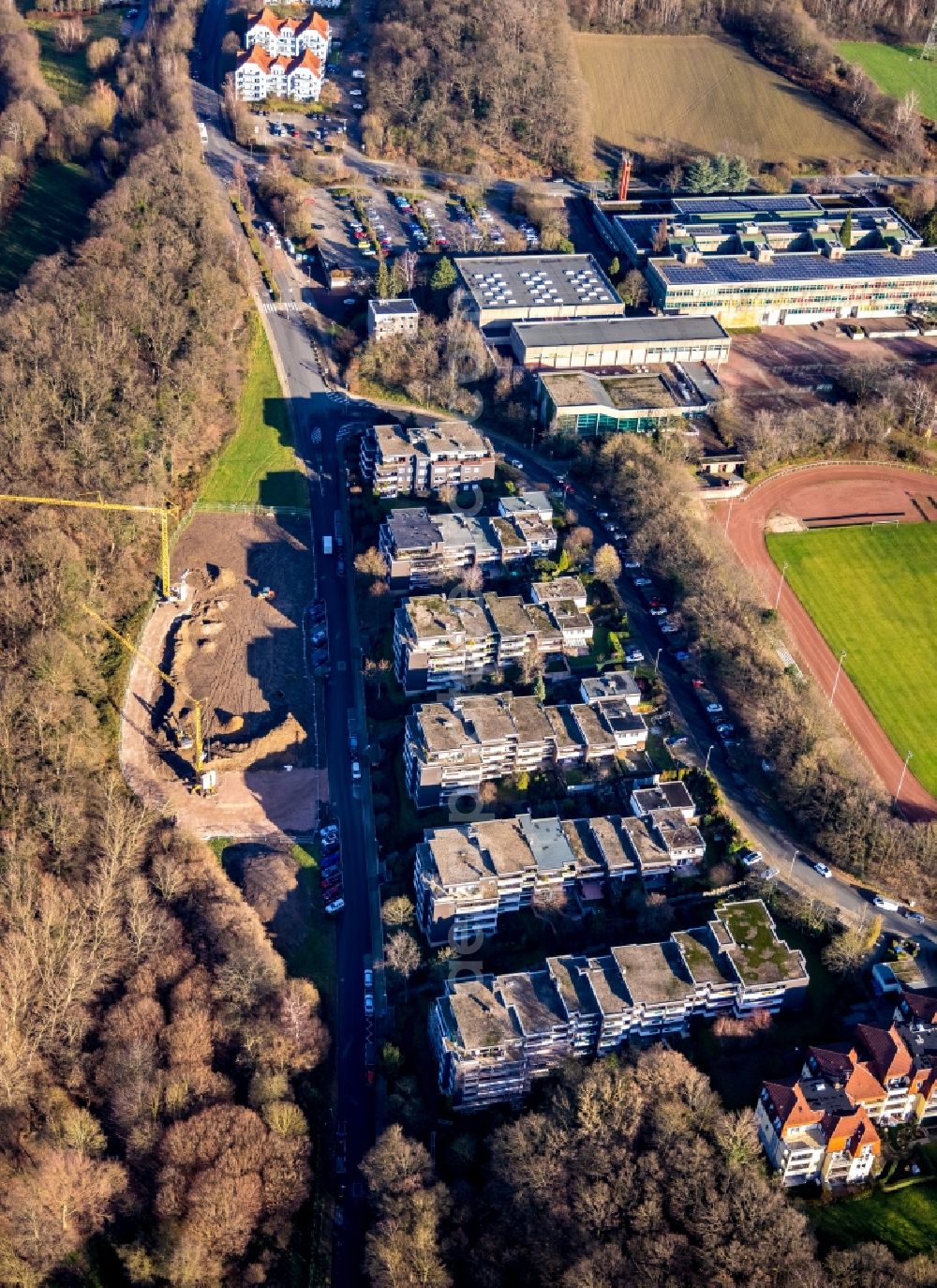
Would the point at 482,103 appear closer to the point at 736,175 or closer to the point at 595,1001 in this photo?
the point at 736,175

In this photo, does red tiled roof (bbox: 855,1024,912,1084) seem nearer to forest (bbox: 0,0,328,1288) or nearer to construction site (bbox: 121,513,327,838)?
forest (bbox: 0,0,328,1288)

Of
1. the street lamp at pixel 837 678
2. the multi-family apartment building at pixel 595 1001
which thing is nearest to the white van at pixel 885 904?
the multi-family apartment building at pixel 595 1001

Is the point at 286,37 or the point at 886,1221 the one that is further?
the point at 286,37

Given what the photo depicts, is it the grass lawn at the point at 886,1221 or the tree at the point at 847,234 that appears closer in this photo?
the grass lawn at the point at 886,1221

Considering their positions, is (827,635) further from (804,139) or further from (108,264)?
(804,139)

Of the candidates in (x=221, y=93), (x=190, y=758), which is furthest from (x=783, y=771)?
(x=221, y=93)

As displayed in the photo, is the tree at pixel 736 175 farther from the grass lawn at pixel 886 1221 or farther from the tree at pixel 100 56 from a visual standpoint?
the grass lawn at pixel 886 1221

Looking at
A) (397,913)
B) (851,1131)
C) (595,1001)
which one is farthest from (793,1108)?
(397,913)
